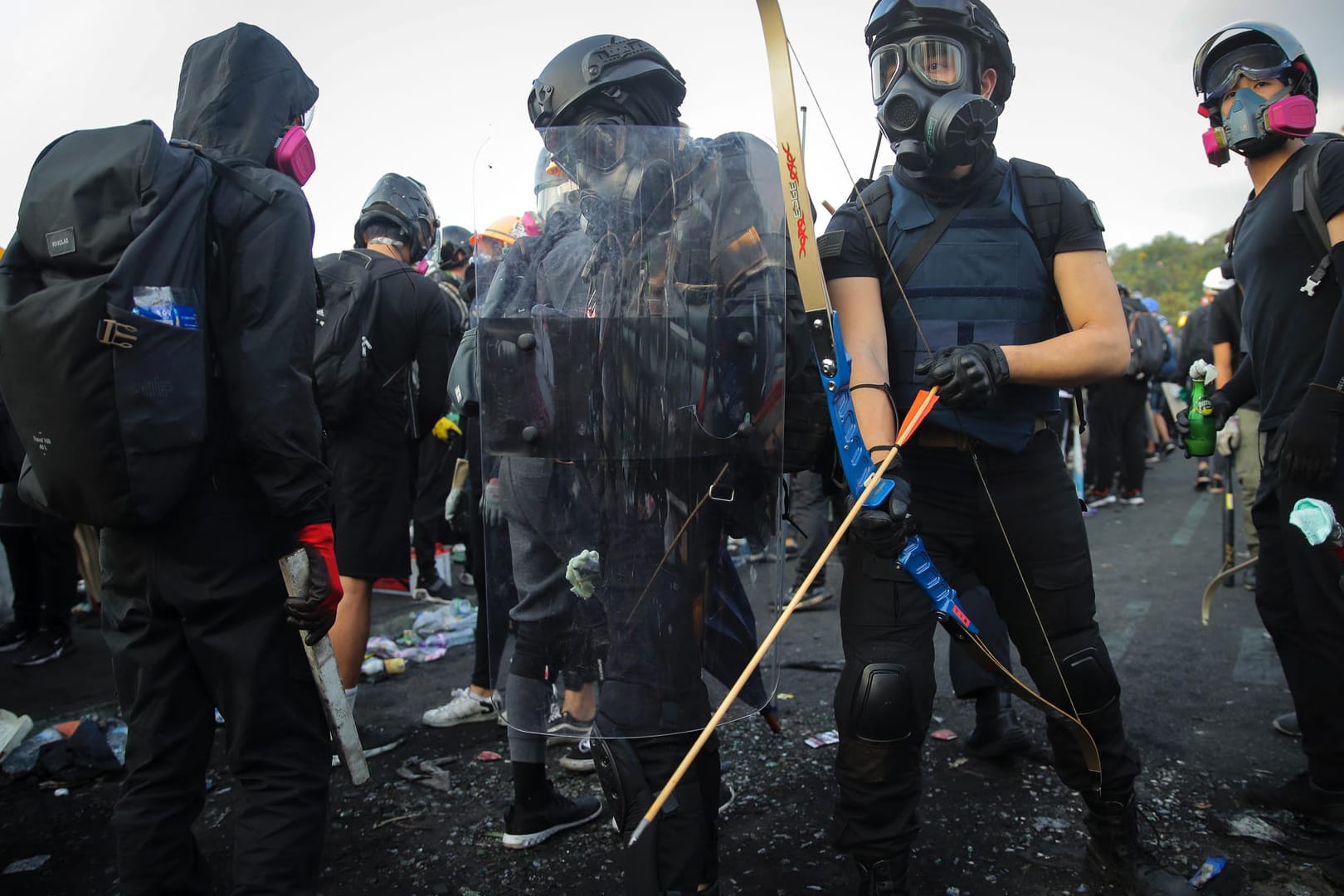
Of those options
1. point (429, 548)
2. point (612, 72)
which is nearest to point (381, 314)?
point (612, 72)

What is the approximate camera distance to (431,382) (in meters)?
3.88

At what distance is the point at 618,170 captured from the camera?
6.68 feet

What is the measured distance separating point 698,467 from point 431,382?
7.06 feet

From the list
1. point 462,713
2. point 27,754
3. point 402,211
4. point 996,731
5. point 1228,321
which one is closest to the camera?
point 996,731

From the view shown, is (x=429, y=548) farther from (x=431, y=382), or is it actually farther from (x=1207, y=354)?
(x=1207, y=354)

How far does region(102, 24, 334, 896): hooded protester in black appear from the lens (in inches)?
80.4

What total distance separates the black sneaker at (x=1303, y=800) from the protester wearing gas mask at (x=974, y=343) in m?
0.77

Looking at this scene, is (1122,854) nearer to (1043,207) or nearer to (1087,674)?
(1087,674)

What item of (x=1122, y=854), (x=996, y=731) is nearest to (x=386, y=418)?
(x=996, y=731)

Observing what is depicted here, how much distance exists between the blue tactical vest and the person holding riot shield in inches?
19.0

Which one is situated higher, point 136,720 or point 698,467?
point 698,467

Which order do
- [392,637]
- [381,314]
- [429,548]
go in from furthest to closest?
[429,548], [392,637], [381,314]

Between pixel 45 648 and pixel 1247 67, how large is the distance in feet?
20.5

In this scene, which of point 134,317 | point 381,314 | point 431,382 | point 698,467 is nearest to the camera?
point 134,317
